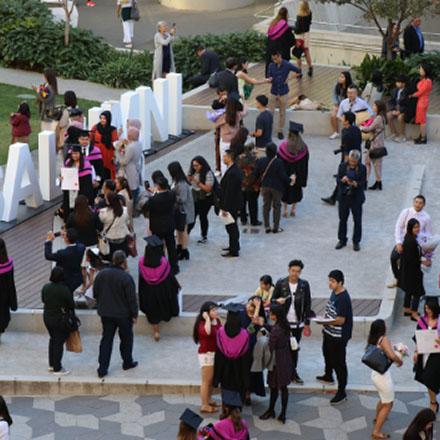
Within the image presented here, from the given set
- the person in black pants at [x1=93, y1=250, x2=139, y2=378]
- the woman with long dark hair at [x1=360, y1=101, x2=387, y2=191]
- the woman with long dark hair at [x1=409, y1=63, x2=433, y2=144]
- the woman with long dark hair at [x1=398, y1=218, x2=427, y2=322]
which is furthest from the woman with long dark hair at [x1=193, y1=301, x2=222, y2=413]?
the woman with long dark hair at [x1=409, y1=63, x2=433, y2=144]

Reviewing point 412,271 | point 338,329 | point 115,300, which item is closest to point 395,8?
point 412,271

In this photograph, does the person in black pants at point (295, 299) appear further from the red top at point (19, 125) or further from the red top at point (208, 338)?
the red top at point (19, 125)

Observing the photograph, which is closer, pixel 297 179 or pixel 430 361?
pixel 430 361

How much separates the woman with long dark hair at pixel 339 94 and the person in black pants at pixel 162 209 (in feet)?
22.1

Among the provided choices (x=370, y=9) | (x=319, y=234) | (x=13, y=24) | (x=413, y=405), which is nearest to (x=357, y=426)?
(x=413, y=405)

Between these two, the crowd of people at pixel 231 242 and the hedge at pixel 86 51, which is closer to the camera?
the crowd of people at pixel 231 242

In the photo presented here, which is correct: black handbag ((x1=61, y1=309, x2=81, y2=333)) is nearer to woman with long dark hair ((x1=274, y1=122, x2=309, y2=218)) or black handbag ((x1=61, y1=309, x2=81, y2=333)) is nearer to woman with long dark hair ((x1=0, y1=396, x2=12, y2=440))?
woman with long dark hair ((x1=0, y1=396, x2=12, y2=440))

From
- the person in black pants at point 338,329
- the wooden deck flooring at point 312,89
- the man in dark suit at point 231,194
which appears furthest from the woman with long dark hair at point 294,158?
the wooden deck flooring at point 312,89

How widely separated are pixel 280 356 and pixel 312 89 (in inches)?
527

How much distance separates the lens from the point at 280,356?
1501 centimetres

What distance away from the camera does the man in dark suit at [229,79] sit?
2396 centimetres

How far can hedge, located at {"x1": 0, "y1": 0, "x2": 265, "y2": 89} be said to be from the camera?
29625mm

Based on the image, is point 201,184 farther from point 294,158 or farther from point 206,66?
point 206,66

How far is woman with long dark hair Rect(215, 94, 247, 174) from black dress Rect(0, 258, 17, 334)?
5.74m
